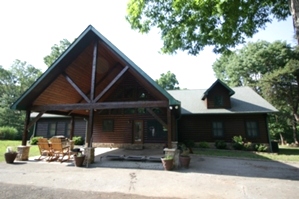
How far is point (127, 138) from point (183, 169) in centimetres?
792

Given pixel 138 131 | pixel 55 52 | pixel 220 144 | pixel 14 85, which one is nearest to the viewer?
Answer: pixel 220 144

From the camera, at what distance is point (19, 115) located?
109 feet

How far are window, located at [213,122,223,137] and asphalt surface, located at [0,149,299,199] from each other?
7423 mm

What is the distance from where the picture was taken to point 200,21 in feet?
23.8

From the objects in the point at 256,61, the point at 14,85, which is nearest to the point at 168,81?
the point at 256,61

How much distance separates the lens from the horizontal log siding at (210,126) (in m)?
14.4

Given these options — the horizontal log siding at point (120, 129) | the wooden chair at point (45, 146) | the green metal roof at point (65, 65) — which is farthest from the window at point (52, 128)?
the wooden chair at point (45, 146)

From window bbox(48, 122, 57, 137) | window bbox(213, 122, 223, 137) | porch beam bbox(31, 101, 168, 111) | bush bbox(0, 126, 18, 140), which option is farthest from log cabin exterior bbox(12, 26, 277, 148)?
bush bbox(0, 126, 18, 140)

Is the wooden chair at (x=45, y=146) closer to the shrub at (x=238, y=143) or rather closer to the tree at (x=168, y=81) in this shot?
the shrub at (x=238, y=143)

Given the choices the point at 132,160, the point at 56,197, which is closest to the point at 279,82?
the point at 132,160

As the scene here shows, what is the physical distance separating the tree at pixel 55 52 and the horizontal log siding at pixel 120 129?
26640mm

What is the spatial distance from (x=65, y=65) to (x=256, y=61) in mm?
34656

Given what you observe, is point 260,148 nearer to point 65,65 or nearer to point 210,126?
point 210,126

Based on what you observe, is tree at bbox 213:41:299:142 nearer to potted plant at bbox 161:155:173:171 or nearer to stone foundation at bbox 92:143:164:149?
stone foundation at bbox 92:143:164:149
